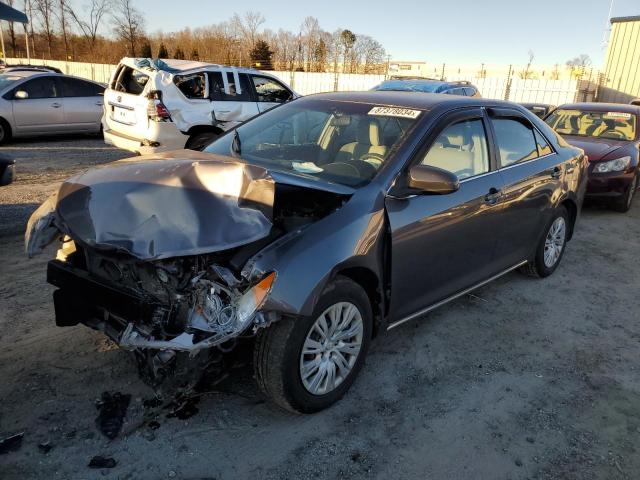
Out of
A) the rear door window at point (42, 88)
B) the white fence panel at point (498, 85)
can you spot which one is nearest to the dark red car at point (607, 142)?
the rear door window at point (42, 88)

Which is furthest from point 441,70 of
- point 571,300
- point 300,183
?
point 300,183

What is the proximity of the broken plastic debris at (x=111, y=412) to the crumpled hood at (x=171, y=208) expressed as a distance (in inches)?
36.4

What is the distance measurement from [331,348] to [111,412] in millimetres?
1242

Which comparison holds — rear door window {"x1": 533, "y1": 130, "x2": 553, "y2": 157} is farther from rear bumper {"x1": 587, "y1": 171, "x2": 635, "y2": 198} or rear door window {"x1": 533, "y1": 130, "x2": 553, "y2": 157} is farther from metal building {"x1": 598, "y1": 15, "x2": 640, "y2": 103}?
metal building {"x1": 598, "y1": 15, "x2": 640, "y2": 103}

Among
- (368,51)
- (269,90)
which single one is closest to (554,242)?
(269,90)

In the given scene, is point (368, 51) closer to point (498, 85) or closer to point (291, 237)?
point (498, 85)

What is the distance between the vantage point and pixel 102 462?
2.47 m

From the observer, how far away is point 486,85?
2261 cm

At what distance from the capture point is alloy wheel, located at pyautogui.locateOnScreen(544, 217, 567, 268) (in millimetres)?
5062

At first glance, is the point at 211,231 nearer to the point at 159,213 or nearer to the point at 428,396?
the point at 159,213

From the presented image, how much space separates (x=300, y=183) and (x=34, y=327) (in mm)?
2207

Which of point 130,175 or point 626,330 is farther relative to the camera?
point 626,330

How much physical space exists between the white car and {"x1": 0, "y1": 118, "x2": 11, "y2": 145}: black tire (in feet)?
12.2

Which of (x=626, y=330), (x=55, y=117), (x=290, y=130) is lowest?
(x=626, y=330)
